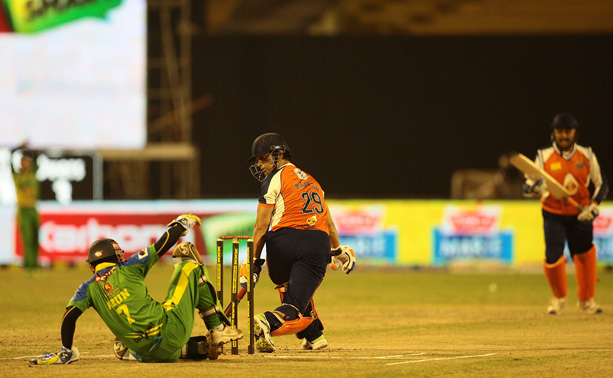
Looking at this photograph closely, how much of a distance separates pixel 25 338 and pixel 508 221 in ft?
38.6

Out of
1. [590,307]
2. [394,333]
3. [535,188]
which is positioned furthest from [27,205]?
[590,307]

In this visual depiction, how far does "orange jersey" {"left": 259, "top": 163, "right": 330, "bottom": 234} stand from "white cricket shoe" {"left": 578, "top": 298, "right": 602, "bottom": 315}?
5423mm

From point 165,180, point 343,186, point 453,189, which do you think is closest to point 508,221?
point 453,189

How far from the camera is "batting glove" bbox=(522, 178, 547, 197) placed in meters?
12.4

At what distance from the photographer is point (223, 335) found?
8.40 m

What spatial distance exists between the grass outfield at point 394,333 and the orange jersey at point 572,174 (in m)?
1.41

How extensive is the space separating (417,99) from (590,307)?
15647mm

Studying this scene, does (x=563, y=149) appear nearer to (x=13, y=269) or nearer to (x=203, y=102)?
(x=13, y=269)

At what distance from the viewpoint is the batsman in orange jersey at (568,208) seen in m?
12.6

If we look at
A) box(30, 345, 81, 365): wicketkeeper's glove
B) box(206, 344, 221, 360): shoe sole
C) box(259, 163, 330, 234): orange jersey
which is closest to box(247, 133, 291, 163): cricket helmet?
box(259, 163, 330, 234): orange jersey

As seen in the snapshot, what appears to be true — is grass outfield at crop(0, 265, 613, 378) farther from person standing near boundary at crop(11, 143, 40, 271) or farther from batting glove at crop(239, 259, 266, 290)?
person standing near boundary at crop(11, 143, 40, 271)

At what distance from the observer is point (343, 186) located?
27.9 meters

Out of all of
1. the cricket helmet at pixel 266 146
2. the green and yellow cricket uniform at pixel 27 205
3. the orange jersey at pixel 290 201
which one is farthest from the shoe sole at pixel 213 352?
the green and yellow cricket uniform at pixel 27 205

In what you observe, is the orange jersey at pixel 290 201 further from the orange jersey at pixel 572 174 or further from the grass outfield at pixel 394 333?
the orange jersey at pixel 572 174
